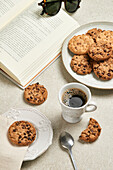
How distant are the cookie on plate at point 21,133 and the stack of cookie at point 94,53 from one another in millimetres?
385

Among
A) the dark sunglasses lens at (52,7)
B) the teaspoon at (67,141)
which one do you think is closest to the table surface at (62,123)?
the teaspoon at (67,141)

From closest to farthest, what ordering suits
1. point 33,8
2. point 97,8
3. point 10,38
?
point 10,38
point 33,8
point 97,8

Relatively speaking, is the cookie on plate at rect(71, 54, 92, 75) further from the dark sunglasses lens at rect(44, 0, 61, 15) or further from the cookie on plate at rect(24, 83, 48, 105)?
the dark sunglasses lens at rect(44, 0, 61, 15)

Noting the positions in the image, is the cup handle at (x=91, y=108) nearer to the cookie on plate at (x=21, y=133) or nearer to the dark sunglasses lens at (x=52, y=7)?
the cookie on plate at (x=21, y=133)

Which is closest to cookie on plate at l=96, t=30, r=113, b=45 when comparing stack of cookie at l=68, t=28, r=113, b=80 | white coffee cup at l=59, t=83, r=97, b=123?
stack of cookie at l=68, t=28, r=113, b=80

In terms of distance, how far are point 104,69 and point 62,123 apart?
13.4 inches

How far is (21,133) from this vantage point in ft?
3.43

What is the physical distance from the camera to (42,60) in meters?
1.34

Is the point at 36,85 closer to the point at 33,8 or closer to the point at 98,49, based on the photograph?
the point at 98,49

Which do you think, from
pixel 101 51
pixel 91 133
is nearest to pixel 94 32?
pixel 101 51

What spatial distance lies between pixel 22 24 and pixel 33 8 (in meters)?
0.14

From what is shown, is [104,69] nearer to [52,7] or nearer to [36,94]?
[36,94]

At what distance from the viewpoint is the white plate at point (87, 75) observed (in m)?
1.21

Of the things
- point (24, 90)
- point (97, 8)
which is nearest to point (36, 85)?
point (24, 90)
